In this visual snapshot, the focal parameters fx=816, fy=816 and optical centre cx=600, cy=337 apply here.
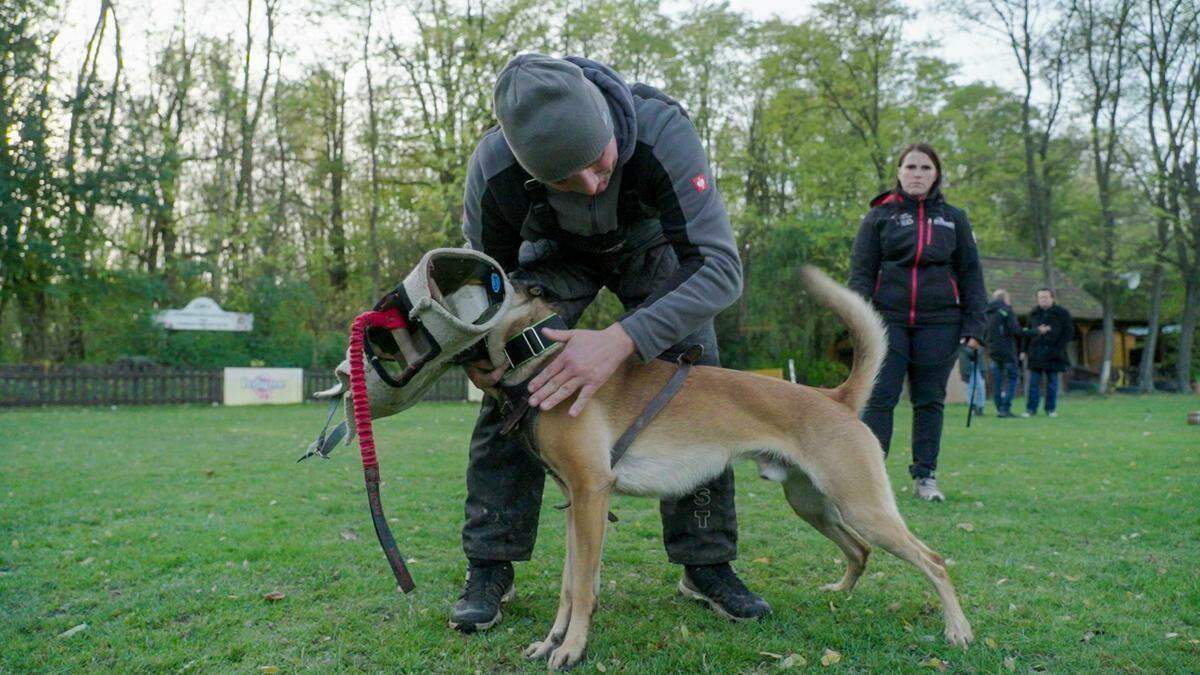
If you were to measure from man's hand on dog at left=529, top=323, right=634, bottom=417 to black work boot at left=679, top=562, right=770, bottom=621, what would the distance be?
38.9 inches

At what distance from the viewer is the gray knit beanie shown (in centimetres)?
244

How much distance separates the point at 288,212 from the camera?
2709 centimetres

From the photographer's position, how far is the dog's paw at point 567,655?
264 cm

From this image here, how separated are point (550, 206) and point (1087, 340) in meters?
35.1

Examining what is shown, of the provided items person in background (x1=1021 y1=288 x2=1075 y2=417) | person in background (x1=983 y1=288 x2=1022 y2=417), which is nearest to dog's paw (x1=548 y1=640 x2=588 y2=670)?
person in background (x1=983 y1=288 x2=1022 y2=417)

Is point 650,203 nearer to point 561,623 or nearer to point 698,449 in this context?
point 698,449

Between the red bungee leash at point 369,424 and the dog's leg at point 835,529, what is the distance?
5.57ft

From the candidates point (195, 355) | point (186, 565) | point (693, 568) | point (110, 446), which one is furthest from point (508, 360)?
point (195, 355)

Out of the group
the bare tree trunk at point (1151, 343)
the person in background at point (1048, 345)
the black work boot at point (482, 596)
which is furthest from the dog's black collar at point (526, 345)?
the bare tree trunk at point (1151, 343)

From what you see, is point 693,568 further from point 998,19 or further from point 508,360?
point 998,19

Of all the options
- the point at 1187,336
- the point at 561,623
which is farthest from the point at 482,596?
the point at 1187,336

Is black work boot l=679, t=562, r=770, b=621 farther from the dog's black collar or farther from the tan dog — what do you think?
the dog's black collar

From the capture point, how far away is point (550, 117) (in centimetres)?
243

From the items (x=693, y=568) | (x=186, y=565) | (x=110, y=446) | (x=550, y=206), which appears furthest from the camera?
(x=110, y=446)
